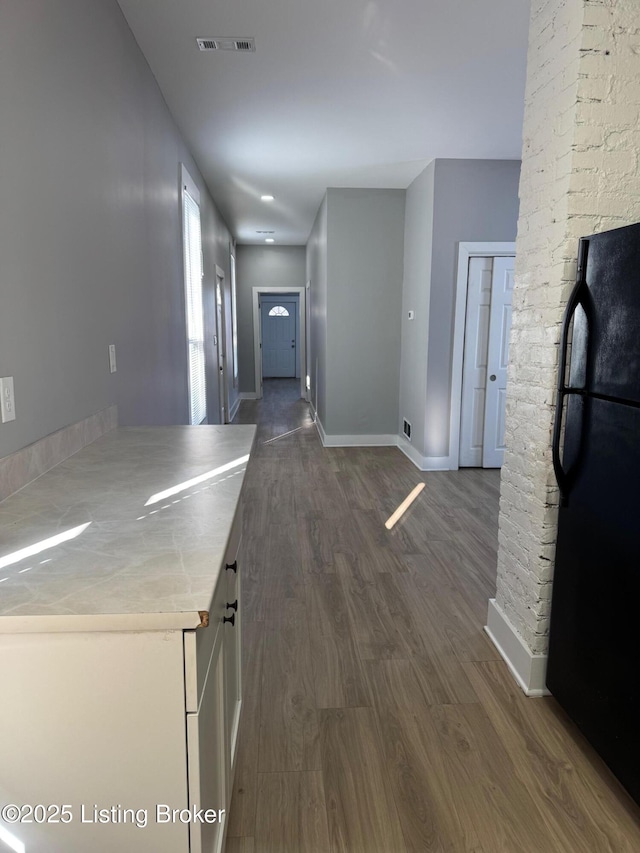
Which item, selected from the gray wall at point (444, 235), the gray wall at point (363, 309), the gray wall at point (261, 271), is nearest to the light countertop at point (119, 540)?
the gray wall at point (444, 235)

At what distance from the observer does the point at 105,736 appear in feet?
2.93

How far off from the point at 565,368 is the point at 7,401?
1.73 m

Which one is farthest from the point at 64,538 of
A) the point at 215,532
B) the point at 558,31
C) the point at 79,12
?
the point at 558,31

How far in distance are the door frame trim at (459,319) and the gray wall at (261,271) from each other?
19.0 ft

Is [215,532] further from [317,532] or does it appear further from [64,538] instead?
[317,532]

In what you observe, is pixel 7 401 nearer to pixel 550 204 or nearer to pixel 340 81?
pixel 550 204

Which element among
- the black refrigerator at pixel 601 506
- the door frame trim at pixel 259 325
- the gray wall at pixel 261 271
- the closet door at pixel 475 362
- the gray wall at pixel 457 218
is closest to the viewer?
the black refrigerator at pixel 601 506

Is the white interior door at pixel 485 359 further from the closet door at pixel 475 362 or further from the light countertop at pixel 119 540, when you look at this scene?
the light countertop at pixel 119 540

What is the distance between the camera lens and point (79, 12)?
6.67 feet

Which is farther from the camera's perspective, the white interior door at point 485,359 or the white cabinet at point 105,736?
the white interior door at point 485,359

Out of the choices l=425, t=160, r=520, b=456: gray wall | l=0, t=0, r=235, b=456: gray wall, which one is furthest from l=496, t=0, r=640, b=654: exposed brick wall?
l=425, t=160, r=520, b=456: gray wall

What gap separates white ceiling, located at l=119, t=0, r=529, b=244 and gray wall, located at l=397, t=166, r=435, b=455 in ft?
1.10

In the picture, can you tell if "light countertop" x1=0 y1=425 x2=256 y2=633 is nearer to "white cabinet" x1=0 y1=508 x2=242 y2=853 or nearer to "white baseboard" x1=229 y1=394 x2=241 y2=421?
"white cabinet" x1=0 y1=508 x2=242 y2=853

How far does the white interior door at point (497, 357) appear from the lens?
5.09 meters
